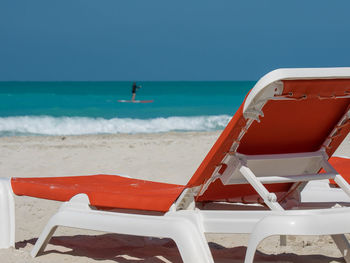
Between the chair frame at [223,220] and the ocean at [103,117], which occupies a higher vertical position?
the ocean at [103,117]

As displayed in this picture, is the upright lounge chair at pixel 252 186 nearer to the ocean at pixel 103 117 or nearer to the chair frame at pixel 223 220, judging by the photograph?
the chair frame at pixel 223 220

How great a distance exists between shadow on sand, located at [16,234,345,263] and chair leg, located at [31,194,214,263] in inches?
16.7

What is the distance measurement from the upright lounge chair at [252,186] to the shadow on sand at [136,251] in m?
0.35

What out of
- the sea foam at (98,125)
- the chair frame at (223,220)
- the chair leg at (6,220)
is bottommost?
the chair frame at (223,220)

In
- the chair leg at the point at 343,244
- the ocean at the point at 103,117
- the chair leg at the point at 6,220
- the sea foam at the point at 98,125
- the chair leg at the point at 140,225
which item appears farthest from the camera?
the ocean at the point at 103,117

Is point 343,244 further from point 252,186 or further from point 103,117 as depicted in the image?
point 103,117

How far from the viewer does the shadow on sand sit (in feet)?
10.9

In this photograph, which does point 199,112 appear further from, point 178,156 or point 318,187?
point 318,187

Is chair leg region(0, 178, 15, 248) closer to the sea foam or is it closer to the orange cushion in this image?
the orange cushion

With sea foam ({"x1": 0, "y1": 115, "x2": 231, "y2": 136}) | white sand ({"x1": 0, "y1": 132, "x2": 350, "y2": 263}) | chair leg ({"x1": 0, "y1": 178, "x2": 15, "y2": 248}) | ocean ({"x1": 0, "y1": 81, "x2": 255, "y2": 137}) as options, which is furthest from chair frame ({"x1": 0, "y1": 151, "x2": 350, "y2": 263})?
sea foam ({"x1": 0, "y1": 115, "x2": 231, "y2": 136})

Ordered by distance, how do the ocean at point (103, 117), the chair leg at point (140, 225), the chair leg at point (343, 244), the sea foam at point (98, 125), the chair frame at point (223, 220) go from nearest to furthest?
the chair frame at point (223, 220)
the chair leg at point (140, 225)
the chair leg at point (343, 244)
the sea foam at point (98, 125)
the ocean at point (103, 117)

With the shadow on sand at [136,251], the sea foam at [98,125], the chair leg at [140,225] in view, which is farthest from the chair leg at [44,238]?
the sea foam at [98,125]

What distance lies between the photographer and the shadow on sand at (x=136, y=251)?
333 cm

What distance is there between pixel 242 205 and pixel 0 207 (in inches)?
56.0
